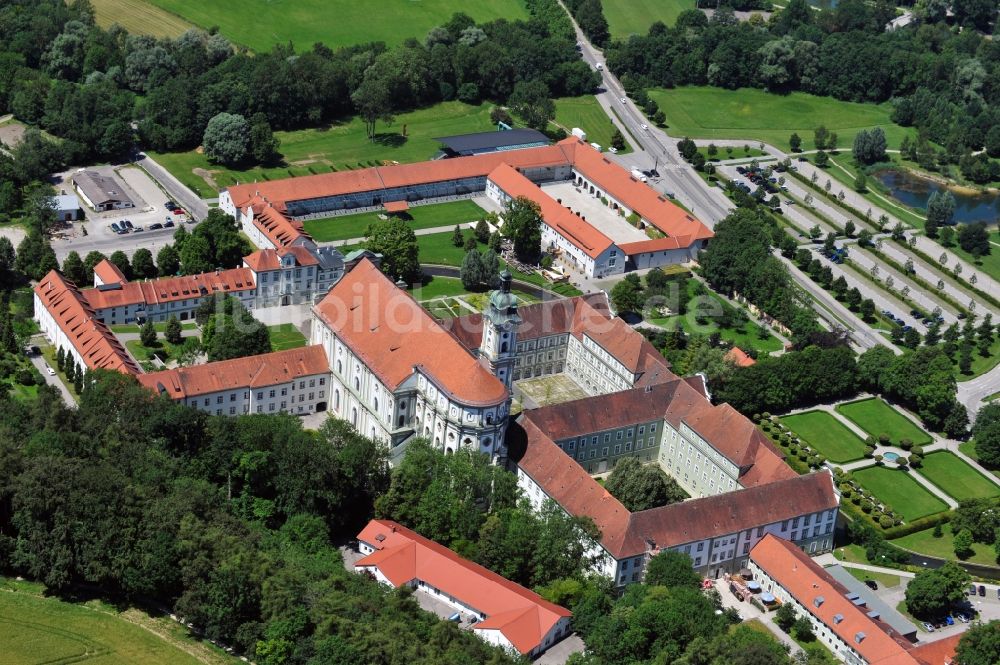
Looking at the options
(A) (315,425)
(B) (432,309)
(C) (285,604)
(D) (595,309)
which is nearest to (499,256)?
(B) (432,309)

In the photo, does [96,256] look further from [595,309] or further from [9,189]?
[595,309]

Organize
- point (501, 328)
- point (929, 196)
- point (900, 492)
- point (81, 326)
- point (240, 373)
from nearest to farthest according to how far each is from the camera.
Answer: point (501, 328), point (240, 373), point (900, 492), point (81, 326), point (929, 196)

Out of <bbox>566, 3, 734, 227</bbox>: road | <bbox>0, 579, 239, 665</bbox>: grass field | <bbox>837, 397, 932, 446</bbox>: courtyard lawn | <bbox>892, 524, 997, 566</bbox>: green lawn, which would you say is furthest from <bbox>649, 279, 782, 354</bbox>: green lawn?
<bbox>0, 579, 239, 665</bbox>: grass field

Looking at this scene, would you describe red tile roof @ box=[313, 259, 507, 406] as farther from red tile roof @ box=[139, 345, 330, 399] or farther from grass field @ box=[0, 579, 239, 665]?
grass field @ box=[0, 579, 239, 665]

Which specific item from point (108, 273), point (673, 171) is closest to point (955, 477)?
point (673, 171)

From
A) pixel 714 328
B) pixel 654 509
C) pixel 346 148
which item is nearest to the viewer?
pixel 654 509

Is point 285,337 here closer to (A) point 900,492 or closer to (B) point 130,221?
(B) point 130,221

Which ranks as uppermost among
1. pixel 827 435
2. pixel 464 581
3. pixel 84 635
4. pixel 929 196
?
pixel 464 581
